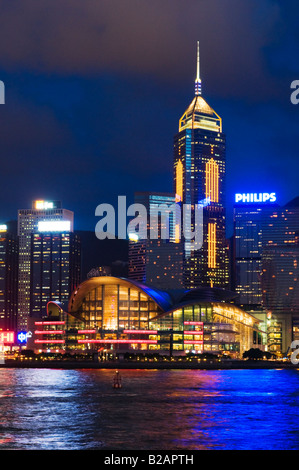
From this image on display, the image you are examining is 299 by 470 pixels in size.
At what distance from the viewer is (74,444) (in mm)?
50562

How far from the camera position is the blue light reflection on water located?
168 feet

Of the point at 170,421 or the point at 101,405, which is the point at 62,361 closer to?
the point at 101,405

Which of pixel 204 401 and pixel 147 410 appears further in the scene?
pixel 204 401

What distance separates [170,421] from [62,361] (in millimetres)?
130778

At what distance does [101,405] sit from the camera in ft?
254

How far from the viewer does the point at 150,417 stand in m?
65.5

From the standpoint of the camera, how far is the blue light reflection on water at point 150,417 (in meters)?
51.2

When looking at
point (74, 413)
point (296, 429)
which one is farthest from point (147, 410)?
point (296, 429)
